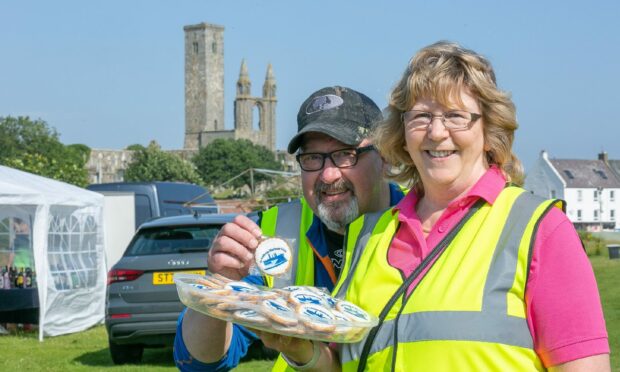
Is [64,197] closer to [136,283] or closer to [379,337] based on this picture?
[136,283]

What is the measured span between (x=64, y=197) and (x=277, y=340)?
11.9m

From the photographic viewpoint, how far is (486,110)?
2.68 meters

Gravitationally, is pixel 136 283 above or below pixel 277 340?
below

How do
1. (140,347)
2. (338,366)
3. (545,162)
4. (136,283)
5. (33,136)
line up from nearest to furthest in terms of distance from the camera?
1. (338,366)
2. (136,283)
3. (140,347)
4. (33,136)
5. (545,162)

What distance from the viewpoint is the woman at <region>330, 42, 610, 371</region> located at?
2367 millimetres

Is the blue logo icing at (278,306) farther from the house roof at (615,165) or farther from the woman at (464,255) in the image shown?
A: the house roof at (615,165)

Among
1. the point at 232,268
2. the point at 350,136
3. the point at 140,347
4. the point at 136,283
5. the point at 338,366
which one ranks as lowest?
the point at 140,347

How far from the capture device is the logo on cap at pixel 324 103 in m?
3.41

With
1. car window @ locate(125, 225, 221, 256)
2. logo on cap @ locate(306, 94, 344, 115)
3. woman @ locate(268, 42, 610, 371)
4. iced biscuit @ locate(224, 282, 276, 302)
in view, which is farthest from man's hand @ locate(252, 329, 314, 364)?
car window @ locate(125, 225, 221, 256)

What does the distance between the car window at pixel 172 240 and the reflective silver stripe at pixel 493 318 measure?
8.05m

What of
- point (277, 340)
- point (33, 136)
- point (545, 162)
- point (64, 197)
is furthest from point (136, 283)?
point (545, 162)

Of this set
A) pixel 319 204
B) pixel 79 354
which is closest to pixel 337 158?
pixel 319 204

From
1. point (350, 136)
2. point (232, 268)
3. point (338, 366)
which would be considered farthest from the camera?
point (350, 136)

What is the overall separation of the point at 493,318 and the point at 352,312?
0.35 metres
